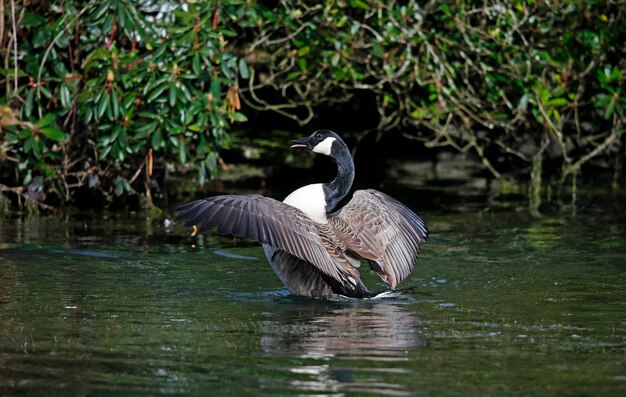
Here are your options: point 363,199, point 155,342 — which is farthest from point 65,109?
point 155,342

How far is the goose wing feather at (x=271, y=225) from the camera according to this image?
7.76 m

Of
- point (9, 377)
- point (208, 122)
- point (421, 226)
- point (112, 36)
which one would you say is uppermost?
point (112, 36)

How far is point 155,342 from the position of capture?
6578mm

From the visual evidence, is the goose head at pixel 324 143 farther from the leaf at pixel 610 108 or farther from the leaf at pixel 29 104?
the leaf at pixel 610 108

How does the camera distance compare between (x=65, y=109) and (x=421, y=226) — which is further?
(x=65, y=109)

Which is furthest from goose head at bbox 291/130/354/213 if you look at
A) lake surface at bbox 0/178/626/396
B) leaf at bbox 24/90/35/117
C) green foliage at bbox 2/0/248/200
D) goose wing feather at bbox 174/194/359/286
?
leaf at bbox 24/90/35/117

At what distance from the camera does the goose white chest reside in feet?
28.2

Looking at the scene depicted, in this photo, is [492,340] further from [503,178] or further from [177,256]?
[503,178]

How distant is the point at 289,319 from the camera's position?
7484mm

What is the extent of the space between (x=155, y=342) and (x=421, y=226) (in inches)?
129

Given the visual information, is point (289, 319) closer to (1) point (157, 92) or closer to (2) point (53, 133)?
(1) point (157, 92)

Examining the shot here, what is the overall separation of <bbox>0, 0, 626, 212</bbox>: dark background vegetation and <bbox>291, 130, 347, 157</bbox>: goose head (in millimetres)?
1661

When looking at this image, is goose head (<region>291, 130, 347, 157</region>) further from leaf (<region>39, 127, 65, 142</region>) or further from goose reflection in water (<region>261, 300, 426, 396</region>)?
leaf (<region>39, 127, 65, 142</region>)

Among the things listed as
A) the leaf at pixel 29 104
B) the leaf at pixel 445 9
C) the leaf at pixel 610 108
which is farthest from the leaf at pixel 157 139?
the leaf at pixel 610 108
